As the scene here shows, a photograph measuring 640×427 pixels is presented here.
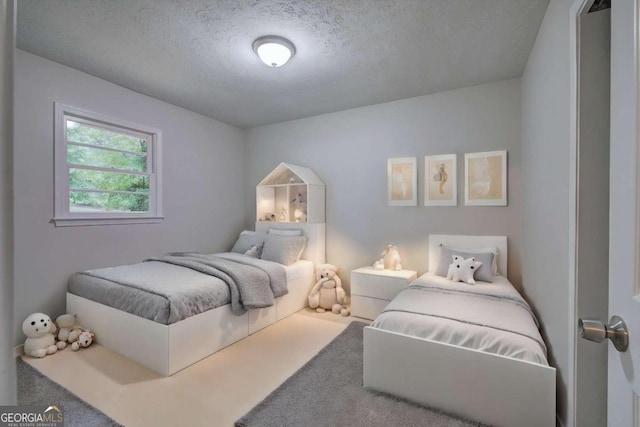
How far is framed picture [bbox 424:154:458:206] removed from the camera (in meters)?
2.97

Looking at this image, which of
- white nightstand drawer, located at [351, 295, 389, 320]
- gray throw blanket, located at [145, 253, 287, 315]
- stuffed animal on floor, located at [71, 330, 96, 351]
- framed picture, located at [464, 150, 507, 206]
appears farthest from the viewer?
white nightstand drawer, located at [351, 295, 389, 320]

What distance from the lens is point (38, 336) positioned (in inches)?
86.4

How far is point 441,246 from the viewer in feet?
9.62

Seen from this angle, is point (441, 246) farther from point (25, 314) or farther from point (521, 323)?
point (25, 314)

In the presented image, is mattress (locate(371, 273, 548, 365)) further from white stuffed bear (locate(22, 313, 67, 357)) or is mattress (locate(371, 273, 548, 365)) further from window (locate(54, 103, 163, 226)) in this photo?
window (locate(54, 103, 163, 226))

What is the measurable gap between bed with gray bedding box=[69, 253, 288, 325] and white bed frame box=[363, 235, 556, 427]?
1.20 meters

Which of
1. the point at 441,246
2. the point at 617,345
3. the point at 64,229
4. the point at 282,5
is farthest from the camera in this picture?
the point at 441,246

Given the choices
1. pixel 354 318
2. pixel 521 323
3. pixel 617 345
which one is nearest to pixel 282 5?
pixel 617 345

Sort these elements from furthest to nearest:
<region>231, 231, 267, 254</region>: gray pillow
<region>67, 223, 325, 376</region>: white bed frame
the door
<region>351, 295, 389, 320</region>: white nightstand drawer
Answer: <region>231, 231, 267, 254</region>: gray pillow
<region>351, 295, 389, 320</region>: white nightstand drawer
<region>67, 223, 325, 376</region>: white bed frame
the door

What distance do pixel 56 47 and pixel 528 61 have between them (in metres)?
3.92

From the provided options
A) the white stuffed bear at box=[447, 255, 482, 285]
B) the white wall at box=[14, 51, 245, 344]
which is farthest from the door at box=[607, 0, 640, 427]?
the white wall at box=[14, 51, 245, 344]

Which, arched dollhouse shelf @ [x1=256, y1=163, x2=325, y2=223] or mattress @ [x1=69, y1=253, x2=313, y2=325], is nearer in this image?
mattress @ [x1=69, y1=253, x2=313, y2=325]

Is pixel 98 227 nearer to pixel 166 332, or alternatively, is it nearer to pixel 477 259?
pixel 166 332

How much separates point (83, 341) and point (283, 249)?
1.94m
